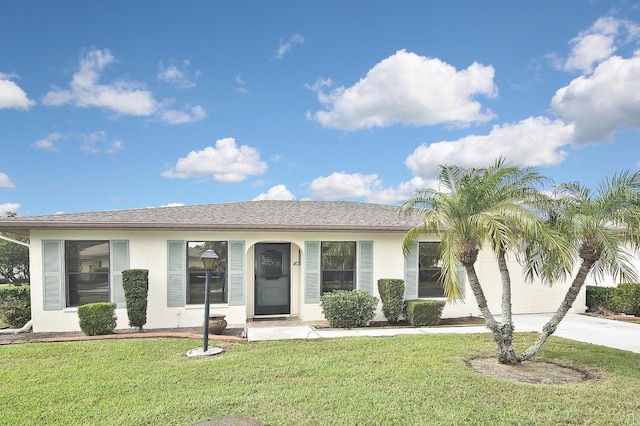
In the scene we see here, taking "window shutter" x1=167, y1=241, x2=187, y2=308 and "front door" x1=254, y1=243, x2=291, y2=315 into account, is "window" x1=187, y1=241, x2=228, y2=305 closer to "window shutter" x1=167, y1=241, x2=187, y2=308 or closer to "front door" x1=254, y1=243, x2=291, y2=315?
"window shutter" x1=167, y1=241, x2=187, y2=308

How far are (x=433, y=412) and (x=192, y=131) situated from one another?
11.7 m

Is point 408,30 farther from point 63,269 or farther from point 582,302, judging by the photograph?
point 63,269

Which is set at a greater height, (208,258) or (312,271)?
(208,258)

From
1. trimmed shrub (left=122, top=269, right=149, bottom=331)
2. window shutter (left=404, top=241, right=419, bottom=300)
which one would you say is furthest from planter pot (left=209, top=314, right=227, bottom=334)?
window shutter (left=404, top=241, right=419, bottom=300)

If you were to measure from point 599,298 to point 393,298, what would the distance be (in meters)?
6.83

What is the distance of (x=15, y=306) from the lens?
31.0 ft

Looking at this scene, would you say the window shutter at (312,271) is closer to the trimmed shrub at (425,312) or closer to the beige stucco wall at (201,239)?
the beige stucco wall at (201,239)

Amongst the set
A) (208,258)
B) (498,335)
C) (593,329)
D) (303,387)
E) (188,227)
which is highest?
(188,227)

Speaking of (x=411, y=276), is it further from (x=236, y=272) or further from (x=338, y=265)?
(x=236, y=272)

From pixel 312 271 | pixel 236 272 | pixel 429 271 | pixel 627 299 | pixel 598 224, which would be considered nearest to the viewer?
pixel 598 224

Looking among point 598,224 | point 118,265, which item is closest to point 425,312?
point 598,224

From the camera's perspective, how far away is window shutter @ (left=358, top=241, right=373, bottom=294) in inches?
400

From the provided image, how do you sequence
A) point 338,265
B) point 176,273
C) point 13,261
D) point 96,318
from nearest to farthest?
1. point 96,318
2. point 176,273
3. point 338,265
4. point 13,261

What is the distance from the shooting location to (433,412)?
13.9ft
